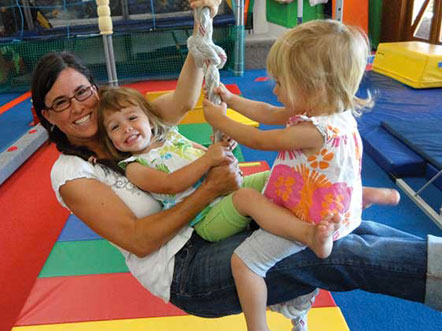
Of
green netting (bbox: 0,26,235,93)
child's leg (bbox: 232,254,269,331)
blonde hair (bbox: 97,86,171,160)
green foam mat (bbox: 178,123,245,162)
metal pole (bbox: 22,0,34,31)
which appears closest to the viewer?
child's leg (bbox: 232,254,269,331)

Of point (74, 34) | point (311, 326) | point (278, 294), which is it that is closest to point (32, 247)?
point (311, 326)

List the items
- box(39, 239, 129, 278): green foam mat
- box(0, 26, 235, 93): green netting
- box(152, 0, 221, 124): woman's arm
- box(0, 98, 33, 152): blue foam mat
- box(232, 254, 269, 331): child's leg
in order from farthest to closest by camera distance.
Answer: box(0, 26, 235, 93): green netting < box(0, 98, 33, 152): blue foam mat < box(39, 239, 129, 278): green foam mat < box(152, 0, 221, 124): woman's arm < box(232, 254, 269, 331): child's leg

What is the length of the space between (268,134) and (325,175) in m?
0.19

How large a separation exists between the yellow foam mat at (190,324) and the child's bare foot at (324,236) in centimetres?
85

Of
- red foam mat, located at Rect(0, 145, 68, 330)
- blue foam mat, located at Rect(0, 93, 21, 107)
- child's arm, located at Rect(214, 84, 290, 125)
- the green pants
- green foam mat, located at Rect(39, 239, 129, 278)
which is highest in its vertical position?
child's arm, located at Rect(214, 84, 290, 125)

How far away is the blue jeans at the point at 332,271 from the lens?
105 cm

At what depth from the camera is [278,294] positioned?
46.8 inches

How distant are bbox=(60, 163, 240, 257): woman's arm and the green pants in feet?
0.14

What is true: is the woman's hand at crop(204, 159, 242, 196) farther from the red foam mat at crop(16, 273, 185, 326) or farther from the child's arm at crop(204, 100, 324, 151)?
the red foam mat at crop(16, 273, 185, 326)

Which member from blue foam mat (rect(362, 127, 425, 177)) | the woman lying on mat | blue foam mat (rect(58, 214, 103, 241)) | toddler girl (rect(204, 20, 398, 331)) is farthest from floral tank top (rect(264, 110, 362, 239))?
blue foam mat (rect(362, 127, 425, 177))

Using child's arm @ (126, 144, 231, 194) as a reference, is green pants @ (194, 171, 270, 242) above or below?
below

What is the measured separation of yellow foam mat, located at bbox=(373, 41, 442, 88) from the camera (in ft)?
16.7

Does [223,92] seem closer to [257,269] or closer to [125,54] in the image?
[257,269]

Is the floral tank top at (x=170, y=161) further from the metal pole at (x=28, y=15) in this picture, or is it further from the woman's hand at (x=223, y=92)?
the metal pole at (x=28, y=15)
